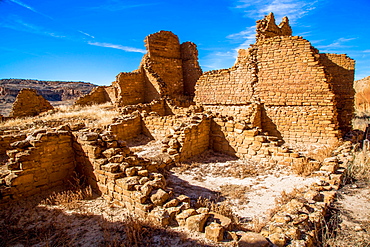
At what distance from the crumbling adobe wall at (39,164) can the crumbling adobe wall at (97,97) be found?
16.8 metres

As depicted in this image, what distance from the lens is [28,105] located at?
17.6m

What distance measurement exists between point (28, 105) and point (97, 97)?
608cm

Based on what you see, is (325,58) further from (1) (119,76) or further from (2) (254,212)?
(1) (119,76)

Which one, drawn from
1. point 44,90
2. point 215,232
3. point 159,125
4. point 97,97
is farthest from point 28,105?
point 44,90

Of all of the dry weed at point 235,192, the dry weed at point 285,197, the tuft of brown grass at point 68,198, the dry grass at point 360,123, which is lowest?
the dry weed at point 235,192

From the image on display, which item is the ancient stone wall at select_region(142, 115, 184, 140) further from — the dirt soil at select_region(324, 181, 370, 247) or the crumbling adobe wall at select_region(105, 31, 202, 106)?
the dirt soil at select_region(324, 181, 370, 247)

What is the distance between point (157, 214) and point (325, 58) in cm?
1248

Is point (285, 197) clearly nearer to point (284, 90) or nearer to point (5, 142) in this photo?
point (284, 90)

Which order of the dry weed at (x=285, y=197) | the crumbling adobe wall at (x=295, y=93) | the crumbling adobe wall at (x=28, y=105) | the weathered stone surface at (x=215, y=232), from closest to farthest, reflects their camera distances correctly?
the weathered stone surface at (x=215, y=232) < the dry weed at (x=285, y=197) < the crumbling adobe wall at (x=295, y=93) < the crumbling adobe wall at (x=28, y=105)

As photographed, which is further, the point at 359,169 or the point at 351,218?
the point at 359,169

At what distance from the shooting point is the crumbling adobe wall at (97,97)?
834 inches

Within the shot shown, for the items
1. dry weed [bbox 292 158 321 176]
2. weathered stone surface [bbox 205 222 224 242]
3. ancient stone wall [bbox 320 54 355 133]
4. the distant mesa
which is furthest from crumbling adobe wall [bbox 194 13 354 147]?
the distant mesa

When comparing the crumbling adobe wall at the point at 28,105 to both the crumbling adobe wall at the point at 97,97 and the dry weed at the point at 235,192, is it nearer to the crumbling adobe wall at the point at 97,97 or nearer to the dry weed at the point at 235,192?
the crumbling adobe wall at the point at 97,97

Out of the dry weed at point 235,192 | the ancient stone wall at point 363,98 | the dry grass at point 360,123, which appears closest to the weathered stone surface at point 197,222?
the dry weed at point 235,192
